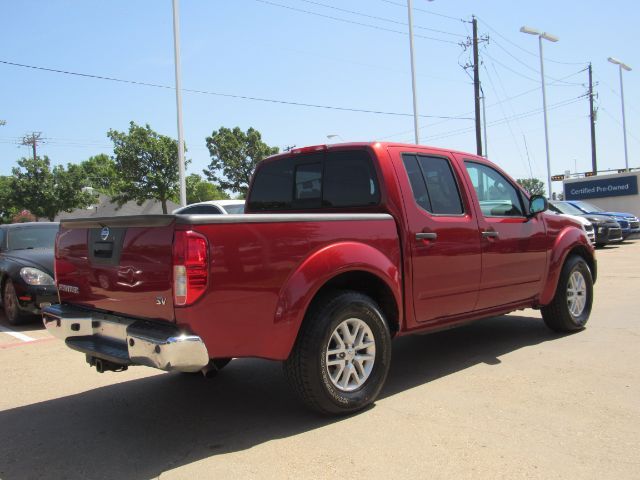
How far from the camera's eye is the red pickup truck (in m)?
3.28

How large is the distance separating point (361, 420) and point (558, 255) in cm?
321

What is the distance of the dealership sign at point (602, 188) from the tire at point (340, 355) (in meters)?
30.6

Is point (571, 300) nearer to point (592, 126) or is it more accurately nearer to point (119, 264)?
point (119, 264)

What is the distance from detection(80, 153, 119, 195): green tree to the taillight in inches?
1574

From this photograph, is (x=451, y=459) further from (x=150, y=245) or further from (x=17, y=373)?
(x=17, y=373)

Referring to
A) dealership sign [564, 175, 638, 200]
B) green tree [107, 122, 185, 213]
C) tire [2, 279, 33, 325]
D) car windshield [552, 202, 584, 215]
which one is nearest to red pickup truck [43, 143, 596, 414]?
tire [2, 279, 33, 325]

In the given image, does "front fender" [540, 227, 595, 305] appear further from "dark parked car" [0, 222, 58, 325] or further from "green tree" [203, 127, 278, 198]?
"green tree" [203, 127, 278, 198]

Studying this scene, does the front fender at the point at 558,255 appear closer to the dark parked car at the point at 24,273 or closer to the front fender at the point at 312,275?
the front fender at the point at 312,275

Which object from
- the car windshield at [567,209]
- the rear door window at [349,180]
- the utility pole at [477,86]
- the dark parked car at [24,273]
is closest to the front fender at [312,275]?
the rear door window at [349,180]

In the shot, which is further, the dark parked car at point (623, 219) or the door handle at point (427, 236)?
the dark parked car at point (623, 219)

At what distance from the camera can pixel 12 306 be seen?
8.21 meters

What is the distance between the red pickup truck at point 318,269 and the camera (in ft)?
10.7

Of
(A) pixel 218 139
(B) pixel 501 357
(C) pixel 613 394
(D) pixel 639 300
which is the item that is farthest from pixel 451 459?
(A) pixel 218 139

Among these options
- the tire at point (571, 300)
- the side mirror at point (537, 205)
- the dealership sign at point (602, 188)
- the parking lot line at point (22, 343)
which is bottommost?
the parking lot line at point (22, 343)
